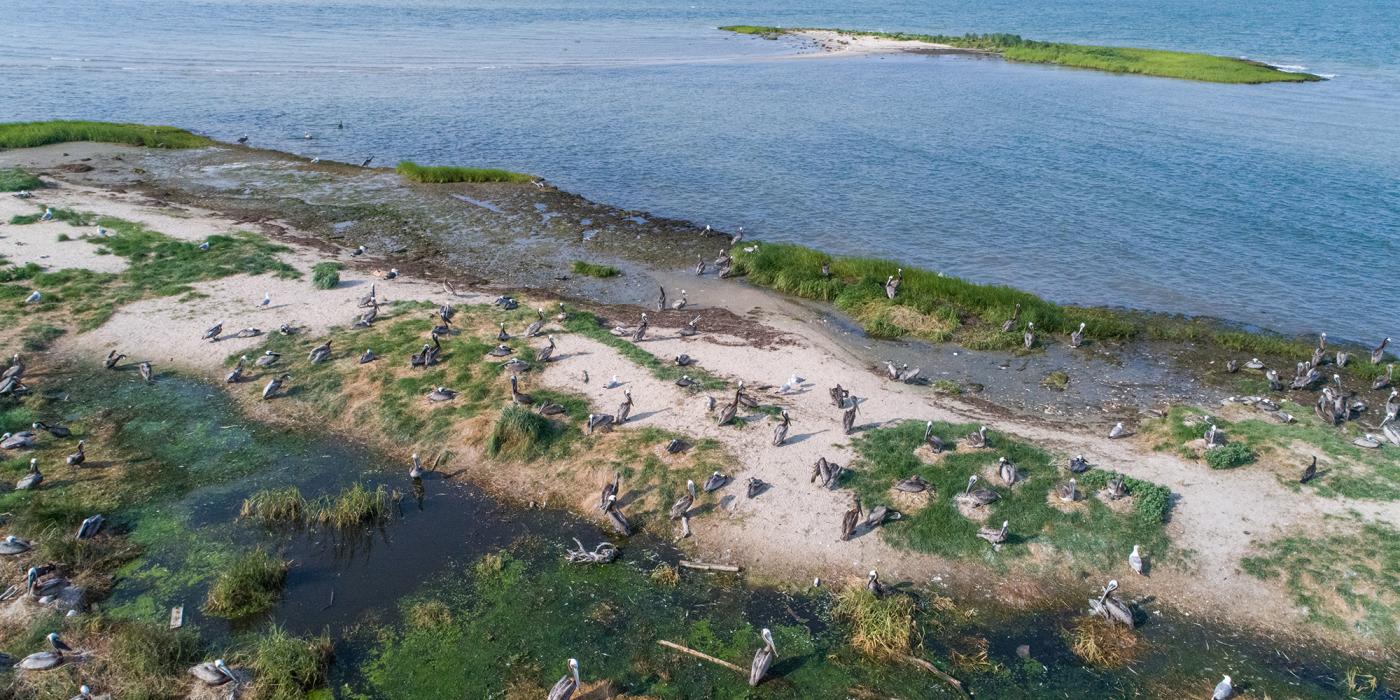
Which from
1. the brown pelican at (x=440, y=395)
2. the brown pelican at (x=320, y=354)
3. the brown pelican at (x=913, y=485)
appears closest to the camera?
the brown pelican at (x=913, y=485)

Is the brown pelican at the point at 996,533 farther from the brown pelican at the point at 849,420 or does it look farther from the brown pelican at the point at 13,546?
the brown pelican at the point at 13,546

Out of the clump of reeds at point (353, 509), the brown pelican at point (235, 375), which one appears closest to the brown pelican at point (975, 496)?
the clump of reeds at point (353, 509)

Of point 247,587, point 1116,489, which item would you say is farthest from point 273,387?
point 1116,489

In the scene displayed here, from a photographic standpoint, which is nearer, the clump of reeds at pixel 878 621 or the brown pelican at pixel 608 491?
the clump of reeds at pixel 878 621

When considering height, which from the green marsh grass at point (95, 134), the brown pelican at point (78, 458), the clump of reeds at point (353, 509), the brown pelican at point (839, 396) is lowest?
the clump of reeds at point (353, 509)

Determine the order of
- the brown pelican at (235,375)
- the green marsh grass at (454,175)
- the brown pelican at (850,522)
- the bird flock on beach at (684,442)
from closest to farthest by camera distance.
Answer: the bird flock on beach at (684,442)
the brown pelican at (850,522)
the brown pelican at (235,375)
the green marsh grass at (454,175)
